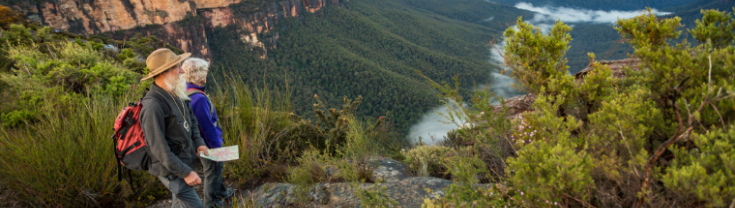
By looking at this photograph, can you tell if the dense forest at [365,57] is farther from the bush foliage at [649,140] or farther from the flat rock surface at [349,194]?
the bush foliage at [649,140]

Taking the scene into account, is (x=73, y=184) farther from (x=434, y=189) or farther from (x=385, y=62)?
(x=385, y=62)

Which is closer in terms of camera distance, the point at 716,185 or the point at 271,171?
the point at 716,185

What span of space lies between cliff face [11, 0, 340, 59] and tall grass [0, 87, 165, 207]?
39767 mm

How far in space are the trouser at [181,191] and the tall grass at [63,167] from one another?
814 mm

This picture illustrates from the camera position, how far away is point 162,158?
7.16 ft

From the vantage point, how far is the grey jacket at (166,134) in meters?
2.17

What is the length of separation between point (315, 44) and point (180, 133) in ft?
220

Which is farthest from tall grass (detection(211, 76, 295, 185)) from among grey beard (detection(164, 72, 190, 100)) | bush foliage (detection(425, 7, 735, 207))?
bush foliage (detection(425, 7, 735, 207))

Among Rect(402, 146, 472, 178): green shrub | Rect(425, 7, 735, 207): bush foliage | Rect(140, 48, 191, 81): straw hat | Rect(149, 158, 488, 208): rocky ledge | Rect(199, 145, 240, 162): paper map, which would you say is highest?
Rect(140, 48, 191, 81): straw hat

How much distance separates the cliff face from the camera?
3628 centimetres

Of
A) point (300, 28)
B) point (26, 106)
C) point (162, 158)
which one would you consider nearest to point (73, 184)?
point (162, 158)

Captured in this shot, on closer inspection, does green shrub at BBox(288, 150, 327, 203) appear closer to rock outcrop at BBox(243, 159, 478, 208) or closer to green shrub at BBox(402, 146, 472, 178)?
rock outcrop at BBox(243, 159, 478, 208)

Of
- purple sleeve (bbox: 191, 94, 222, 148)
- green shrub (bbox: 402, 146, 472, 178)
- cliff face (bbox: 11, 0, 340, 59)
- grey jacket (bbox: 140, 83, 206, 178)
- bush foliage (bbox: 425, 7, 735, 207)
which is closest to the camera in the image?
bush foliage (bbox: 425, 7, 735, 207)

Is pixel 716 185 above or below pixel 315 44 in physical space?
above
